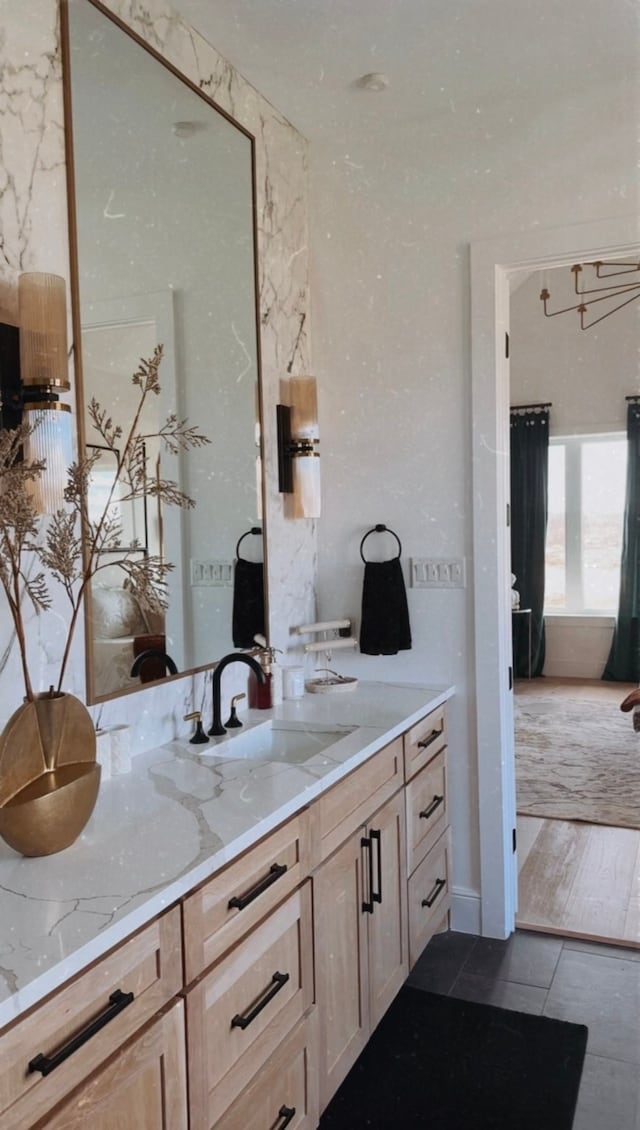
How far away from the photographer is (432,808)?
261 cm

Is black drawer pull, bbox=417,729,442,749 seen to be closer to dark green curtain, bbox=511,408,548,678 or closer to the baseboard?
the baseboard

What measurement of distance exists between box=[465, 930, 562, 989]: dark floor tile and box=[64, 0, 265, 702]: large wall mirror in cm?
135

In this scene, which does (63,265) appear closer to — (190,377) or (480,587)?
(190,377)

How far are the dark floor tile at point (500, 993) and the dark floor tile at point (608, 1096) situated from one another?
0.26 m

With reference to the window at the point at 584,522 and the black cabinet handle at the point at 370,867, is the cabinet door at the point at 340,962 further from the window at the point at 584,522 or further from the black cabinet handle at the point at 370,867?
the window at the point at 584,522

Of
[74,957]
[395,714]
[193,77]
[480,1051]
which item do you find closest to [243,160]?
[193,77]

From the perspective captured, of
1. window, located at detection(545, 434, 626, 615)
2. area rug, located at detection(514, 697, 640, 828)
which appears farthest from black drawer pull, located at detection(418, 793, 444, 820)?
window, located at detection(545, 434, 626, 615)

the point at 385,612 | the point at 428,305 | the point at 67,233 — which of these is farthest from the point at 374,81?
the point at 385,612

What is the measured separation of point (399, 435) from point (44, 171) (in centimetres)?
150

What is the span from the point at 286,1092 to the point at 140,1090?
56 cm

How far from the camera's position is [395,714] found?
95.3 inches

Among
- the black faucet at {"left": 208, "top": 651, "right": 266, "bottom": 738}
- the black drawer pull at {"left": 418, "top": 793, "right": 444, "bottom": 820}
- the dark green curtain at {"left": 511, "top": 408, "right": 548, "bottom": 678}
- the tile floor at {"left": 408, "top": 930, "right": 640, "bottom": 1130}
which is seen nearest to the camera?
the tile floor at {"left": 408, "top": 930, "right": 640, "bottom": 1130}

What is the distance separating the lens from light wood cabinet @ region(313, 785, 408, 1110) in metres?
1.85

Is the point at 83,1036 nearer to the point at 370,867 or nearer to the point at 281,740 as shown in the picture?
the point at 370,867
